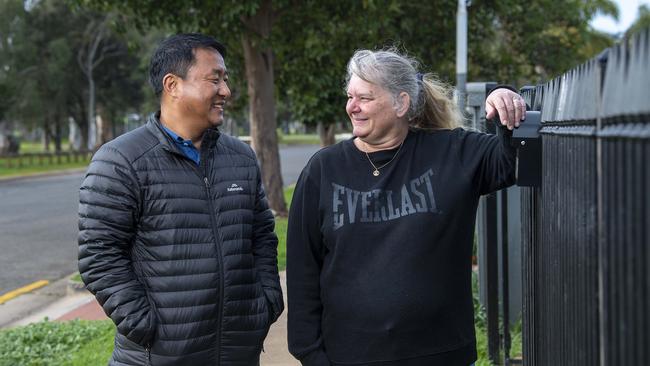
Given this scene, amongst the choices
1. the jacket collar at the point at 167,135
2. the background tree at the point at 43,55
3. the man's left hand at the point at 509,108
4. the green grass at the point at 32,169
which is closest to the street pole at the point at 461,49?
the jacket collar at the point at 167,135

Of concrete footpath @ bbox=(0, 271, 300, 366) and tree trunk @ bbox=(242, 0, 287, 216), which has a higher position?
tree trunk @ bbox=(242, 0, 287, 216)

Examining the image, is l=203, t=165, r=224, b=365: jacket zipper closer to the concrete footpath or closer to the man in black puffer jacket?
the man in black puffer jacket

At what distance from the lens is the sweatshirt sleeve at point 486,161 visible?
2.49 meters

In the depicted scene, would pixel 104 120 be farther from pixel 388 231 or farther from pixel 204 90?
pixel 388 231

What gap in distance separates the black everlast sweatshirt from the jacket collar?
1.59 feet

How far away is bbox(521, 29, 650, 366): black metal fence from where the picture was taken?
1.29m

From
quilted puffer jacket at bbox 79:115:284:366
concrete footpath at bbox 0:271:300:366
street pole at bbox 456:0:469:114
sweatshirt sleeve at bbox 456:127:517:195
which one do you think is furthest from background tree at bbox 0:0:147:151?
sweatshirt sleeve at bbox 456:127:517:195

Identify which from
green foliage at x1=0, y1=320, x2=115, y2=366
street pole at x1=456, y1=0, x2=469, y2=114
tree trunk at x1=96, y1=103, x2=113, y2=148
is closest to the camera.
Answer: green foliage at x1=0, y1=320, x2=115, y2=366

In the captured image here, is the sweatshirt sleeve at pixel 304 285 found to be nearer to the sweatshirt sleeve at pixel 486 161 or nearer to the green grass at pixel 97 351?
the sweatshirt sleeve at pixel 486 161

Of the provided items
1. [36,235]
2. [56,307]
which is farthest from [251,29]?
[56,307]

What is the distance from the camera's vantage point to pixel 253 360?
9.94ft

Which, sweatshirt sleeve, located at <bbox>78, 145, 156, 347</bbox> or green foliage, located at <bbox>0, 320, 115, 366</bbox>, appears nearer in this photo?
sweatshirt sleeve, located at <bbox>78, 145, 156, 347</bbox>

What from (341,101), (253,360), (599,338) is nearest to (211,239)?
(253,360)

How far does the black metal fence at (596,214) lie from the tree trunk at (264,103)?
10.8 meters
